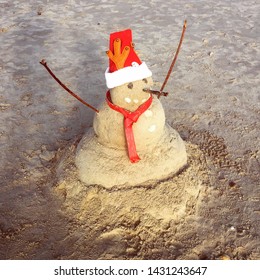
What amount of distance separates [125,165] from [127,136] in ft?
0.85

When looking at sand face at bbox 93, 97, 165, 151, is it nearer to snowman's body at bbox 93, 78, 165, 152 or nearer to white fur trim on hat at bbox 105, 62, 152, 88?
snowman's body at bbox 93, 78, 165, 152

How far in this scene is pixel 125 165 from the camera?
102 inches

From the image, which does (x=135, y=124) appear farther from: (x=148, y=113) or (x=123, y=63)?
(x=123, y=63)

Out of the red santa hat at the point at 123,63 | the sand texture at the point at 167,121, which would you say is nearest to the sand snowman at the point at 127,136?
the red santa hat at the point at 123,63

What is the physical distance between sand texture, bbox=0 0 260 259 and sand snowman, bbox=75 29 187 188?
0.11 metres

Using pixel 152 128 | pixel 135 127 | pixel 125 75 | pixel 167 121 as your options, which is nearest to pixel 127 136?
pixel 135 127

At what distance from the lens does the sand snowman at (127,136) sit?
7.68 ft

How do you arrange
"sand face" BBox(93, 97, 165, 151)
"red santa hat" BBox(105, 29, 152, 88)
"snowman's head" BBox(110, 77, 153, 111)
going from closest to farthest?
"red santa hat" BBox(105, 29, 152, 88)
"snowman's head" BBox(110, 77, 153, 111)
"sand face" BBox(93, 97, 165, 151)

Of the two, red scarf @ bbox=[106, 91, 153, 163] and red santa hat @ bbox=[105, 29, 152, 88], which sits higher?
red santa hat @ bbox=[105, 29, 152, 88]

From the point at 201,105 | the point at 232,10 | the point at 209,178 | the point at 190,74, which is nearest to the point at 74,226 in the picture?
the point at 209,178

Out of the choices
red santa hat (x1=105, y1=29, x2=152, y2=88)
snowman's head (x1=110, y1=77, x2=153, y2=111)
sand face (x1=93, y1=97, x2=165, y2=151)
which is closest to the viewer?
red santa hat (x1=105, y1=29, x2=152, y2=88)

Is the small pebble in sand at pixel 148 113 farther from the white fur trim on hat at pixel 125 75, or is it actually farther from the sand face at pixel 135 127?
the white fur trim on hat at pixel 125 75

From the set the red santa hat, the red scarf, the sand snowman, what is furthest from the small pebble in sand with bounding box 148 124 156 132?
the red santa hat

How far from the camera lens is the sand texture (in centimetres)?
252
